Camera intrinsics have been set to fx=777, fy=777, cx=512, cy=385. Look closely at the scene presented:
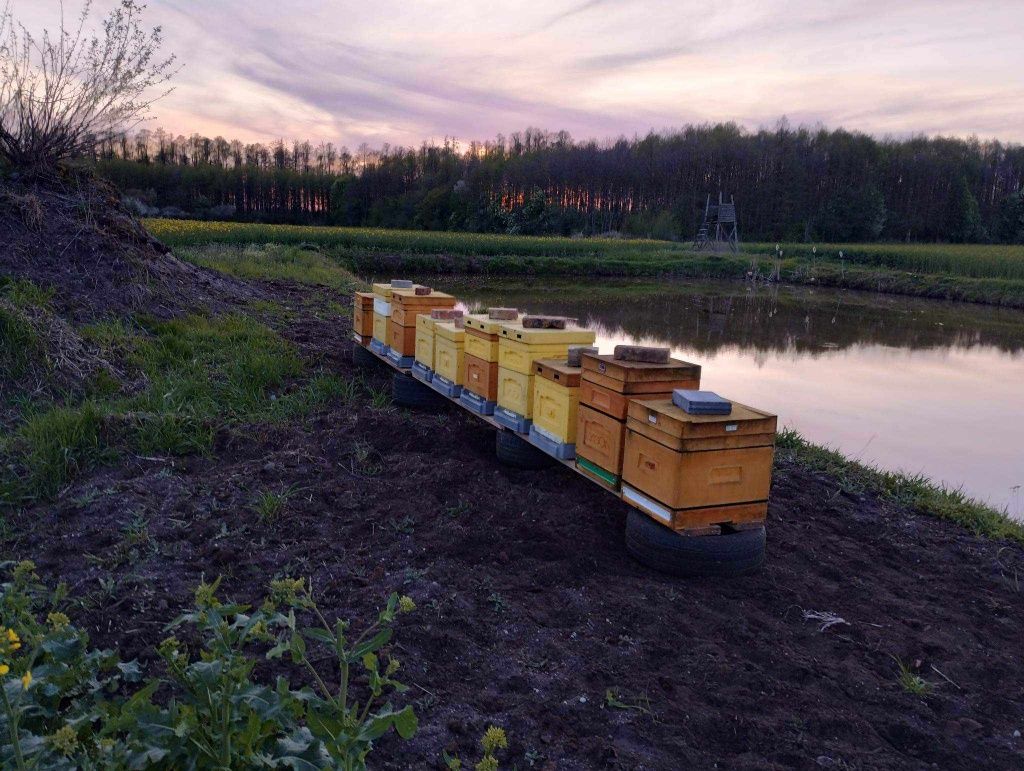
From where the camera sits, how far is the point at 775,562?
5.07 meters

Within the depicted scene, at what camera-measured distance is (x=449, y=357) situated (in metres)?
7.01

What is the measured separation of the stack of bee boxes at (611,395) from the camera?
16.0 ft

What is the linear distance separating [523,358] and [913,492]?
363cm

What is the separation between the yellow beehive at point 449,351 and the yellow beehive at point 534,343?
871mm

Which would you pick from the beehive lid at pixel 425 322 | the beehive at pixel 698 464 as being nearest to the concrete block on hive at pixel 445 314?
the beehive lid at pixel 425 322

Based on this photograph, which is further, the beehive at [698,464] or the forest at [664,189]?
the forest at [664,189]

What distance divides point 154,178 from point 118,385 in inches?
2648

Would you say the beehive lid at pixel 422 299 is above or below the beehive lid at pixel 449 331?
above

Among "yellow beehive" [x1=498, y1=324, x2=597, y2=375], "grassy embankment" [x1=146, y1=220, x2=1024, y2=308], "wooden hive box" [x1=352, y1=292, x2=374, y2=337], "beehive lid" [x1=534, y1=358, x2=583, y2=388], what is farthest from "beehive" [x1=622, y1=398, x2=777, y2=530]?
"grassy embankment" [x1=146, y1=220, x2=1024, y2=308]

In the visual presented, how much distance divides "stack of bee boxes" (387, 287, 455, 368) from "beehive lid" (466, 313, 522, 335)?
1247mm

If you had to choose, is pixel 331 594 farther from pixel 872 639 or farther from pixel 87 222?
pixel 87 222

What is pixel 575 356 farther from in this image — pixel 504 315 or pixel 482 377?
pixel 504 315

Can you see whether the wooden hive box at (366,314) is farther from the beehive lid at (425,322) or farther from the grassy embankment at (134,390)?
the beehive lid at (425,322)

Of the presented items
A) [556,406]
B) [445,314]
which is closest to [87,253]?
[445,314]
